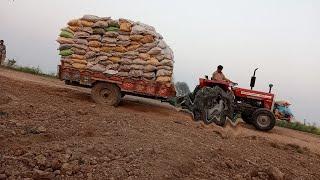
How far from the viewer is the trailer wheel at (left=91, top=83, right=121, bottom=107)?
1348cm

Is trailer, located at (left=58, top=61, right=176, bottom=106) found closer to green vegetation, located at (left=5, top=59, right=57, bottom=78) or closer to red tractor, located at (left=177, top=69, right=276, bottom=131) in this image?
red tractor, located at (left=177, top=69, right=276, bottom=131)

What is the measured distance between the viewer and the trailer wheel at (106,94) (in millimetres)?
13484

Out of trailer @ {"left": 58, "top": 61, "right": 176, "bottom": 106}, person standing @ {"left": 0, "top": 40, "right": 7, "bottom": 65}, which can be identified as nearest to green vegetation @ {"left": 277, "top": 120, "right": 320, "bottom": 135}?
trailer @ {"left": 58, "top": 61, "right": 176, "bottom": 106}

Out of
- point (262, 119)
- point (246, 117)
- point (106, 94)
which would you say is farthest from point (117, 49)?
point (262, 119)

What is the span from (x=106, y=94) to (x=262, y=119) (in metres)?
4.68

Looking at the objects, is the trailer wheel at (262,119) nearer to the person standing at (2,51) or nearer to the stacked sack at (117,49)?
the stacked sack at (117,49)

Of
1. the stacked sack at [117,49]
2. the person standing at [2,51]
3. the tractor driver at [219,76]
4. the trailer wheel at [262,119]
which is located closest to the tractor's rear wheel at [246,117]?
the trailer wheel at [262,119]

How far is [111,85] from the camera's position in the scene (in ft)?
44.3

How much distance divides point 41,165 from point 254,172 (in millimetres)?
3445

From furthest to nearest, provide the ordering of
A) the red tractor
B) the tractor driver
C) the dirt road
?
the tractor driver
the red tractor
the dirt road

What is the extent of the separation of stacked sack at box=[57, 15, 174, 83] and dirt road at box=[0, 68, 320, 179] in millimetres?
1263

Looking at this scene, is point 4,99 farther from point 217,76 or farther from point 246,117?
point 246,117

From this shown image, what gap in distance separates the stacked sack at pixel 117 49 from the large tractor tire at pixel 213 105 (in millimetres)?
1118

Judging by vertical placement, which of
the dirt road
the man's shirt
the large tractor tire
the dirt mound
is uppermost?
the man's shirt
